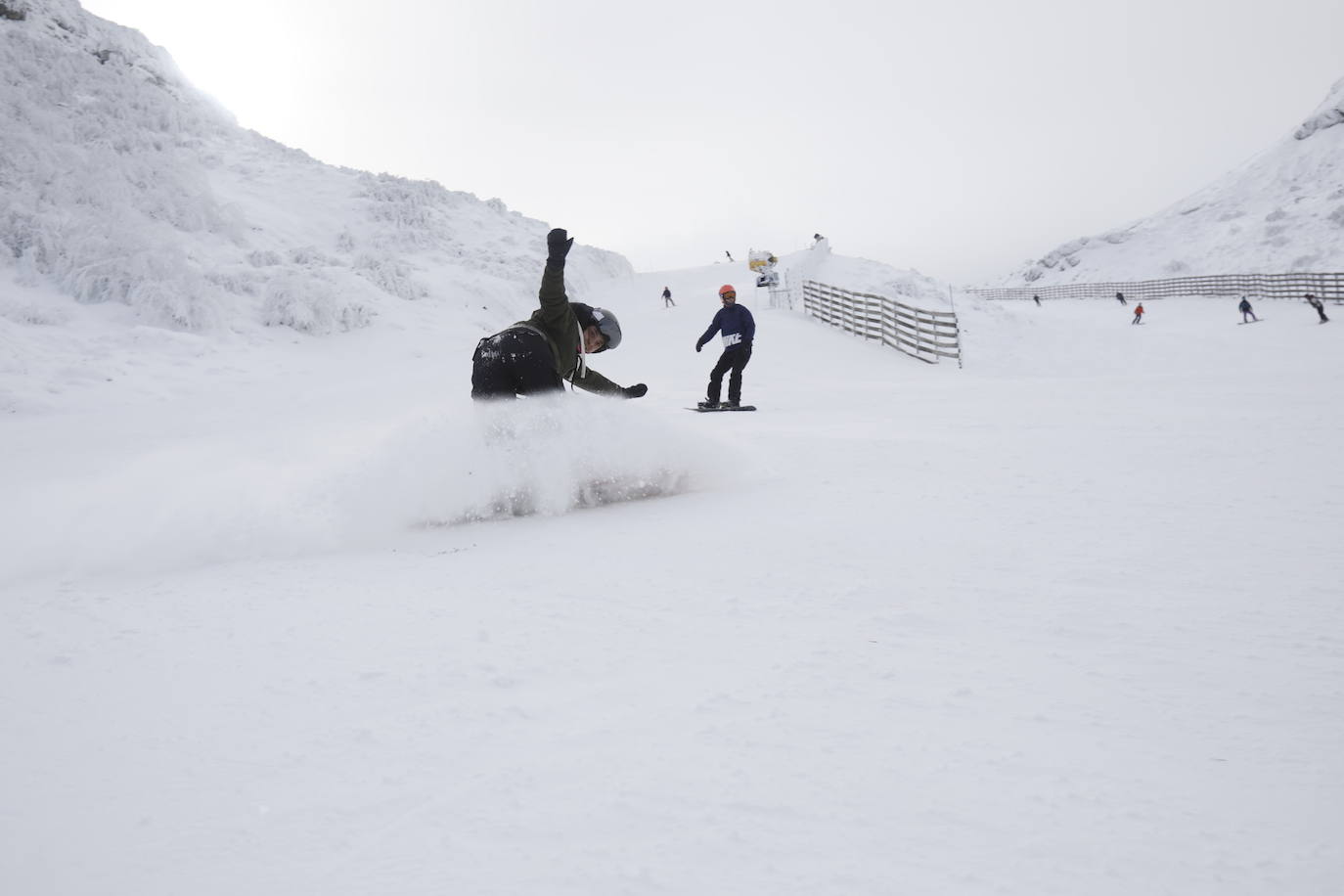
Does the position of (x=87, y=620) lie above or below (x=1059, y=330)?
below

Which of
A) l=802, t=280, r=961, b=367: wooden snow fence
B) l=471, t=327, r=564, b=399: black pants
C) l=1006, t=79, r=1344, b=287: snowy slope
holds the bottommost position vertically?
l=471, t=327, r=564, b=399: black pants

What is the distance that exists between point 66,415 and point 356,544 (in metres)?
9.10

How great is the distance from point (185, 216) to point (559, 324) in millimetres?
21646

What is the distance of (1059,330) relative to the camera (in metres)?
24.0

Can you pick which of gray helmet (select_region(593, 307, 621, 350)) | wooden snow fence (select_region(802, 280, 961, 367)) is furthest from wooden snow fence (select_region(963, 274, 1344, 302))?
gray helmet (select_region(593, 307, 621, 350))

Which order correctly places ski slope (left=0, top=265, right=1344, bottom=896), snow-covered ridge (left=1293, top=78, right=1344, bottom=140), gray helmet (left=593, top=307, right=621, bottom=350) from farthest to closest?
snow-covered ridge (left=1293, top=78, right=1344, bottom=140) < gray helmet (left=593, top=307, right=621, bottom=350) < ski slope (left=0, top=265, right=1344, bottom=896)

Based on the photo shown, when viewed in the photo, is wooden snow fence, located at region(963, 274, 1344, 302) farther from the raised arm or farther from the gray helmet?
the raised arm

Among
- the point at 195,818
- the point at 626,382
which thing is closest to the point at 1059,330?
the point at 626,382

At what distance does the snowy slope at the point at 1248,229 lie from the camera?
199 ft

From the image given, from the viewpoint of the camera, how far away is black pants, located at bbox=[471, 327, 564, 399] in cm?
438

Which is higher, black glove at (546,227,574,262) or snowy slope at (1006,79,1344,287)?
snowy slope at (1006,79,1344,287)

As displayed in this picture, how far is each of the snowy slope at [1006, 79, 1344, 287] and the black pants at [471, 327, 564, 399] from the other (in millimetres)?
70967

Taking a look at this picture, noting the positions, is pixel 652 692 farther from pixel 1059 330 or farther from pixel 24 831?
pixel 1059 330

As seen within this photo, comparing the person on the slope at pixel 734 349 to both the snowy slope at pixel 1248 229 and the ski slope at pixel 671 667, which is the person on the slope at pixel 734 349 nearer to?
the ski slope at pixel 671 667
